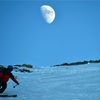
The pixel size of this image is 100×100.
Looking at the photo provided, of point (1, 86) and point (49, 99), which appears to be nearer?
point (49, 99)

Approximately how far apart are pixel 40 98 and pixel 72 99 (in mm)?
1286

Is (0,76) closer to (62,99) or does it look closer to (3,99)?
(3,99)

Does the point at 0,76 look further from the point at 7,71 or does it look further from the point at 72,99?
the point at 72,99

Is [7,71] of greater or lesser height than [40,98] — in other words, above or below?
above

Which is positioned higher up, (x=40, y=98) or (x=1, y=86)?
(x=1, y=86)

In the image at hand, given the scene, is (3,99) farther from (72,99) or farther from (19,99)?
(72,99)

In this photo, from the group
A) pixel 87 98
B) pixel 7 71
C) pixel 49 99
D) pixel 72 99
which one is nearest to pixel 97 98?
pixel 87 98

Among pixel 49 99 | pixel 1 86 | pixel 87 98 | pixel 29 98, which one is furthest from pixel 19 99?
pixel 87 98

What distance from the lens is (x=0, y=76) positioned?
1048 cm

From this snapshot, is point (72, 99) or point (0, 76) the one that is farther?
point (0, 76)

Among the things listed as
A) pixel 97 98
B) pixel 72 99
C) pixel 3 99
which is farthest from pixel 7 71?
pixel 97 98

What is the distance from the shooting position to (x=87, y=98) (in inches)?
349

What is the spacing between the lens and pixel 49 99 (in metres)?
8.91

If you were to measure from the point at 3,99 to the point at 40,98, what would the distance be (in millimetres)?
1421
